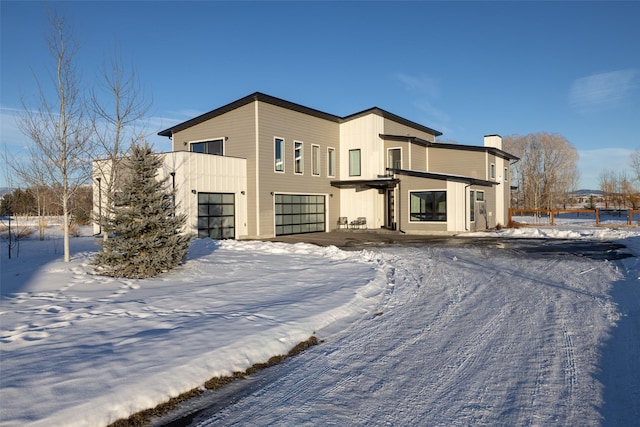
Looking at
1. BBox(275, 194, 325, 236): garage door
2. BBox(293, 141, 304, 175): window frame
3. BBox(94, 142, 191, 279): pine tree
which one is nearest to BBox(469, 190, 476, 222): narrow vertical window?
BBox(275, 194, 325, 236): garage door

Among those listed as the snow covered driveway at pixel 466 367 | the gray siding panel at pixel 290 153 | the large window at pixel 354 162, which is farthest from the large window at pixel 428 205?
the snow covered driveway at pixel 466 367

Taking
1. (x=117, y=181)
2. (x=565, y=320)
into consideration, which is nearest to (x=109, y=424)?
(x=565, y=320)

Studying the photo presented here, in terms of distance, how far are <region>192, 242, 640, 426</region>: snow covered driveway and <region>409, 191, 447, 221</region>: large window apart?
15.5 metres

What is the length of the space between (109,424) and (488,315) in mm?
5535

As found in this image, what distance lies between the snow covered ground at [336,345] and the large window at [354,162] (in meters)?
17.5

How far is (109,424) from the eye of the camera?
365 centimetres

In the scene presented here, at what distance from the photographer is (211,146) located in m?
24.1

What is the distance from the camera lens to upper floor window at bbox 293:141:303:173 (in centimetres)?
2448

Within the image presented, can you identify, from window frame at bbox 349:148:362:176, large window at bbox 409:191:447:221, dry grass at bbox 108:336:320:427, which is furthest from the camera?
window frame at bbox 349:148:362:176

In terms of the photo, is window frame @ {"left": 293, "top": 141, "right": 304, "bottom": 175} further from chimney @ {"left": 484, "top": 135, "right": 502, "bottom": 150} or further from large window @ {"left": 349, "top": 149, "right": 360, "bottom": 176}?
chimney @ {"left": 484, "top": 135, "right": 502, "bottom": 150}

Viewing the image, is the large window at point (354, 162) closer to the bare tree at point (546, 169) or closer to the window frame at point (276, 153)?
the window frame at point (276, 153)

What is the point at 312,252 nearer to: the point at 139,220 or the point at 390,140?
the point at 139,220

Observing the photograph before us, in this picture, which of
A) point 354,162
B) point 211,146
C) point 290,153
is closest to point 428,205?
point 354,162

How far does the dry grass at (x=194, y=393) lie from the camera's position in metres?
3.71
